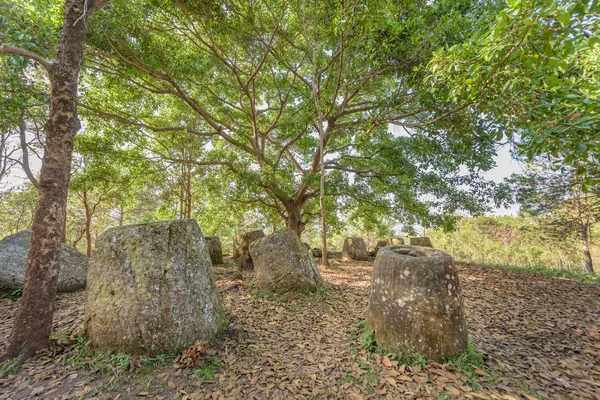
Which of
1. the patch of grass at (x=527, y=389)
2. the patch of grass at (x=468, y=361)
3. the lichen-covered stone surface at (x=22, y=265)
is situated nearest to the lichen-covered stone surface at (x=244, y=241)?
the lichen-covered stone surface at (x=22, y=265)

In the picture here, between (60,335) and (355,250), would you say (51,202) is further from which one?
(355,250)

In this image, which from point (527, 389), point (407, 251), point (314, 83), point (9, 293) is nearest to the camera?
point (527, 389)

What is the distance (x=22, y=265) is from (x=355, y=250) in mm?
10664

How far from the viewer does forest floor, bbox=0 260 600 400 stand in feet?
7.67

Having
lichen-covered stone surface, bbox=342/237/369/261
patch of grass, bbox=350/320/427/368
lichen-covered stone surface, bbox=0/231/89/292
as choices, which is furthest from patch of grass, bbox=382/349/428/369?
lichen-covered stone surface, bbox=342/237/369/261

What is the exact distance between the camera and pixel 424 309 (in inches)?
107

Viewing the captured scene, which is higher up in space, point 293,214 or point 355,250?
point 293,214

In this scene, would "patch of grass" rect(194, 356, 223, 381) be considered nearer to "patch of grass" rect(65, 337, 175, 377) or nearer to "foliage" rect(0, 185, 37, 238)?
"patch of grass" rect(65, 337, 175, 377)

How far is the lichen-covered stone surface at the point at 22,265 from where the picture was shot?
4.69m

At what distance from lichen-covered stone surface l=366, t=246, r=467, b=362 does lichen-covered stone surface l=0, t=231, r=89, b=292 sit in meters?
6.04

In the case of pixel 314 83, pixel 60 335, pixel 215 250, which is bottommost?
pixel 60 335

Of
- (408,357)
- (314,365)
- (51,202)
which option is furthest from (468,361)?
(51,202)

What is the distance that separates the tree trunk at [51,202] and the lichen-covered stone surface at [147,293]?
426 millimetres

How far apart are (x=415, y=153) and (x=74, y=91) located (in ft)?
27.5
